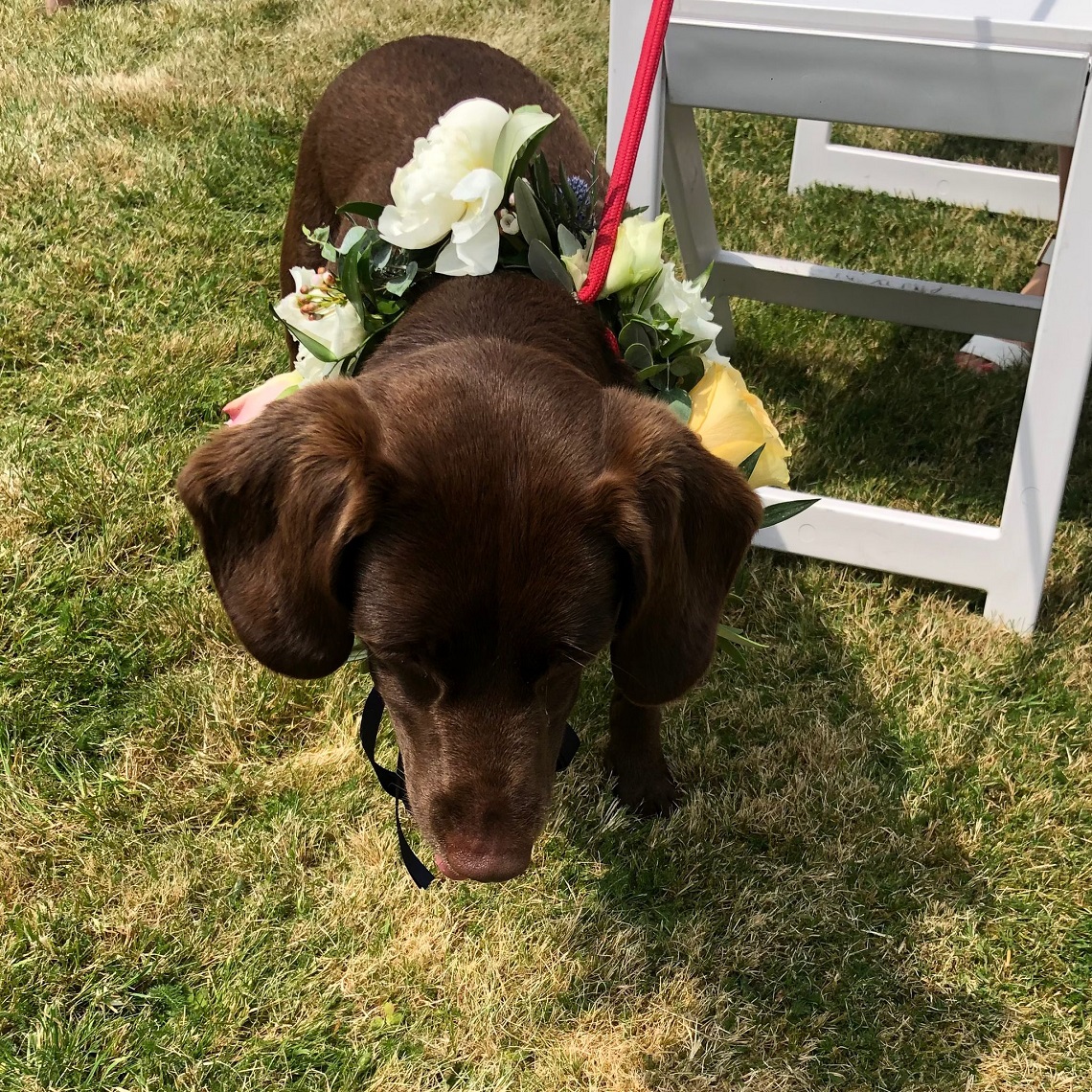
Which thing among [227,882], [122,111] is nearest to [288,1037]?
[227,882]

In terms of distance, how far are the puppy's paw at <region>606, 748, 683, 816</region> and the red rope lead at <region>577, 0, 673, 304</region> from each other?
1194mm

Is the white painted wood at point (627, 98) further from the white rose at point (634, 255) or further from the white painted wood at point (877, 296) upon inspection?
the white rose at point (634, 255)

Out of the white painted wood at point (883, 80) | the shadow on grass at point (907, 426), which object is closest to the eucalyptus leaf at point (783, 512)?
the white painted wood at point (883, 80)

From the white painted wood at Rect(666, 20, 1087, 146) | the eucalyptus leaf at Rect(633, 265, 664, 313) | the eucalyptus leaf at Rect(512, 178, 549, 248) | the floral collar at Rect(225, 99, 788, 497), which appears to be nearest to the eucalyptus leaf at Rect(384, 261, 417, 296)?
the floral collar at Rect(225, 99, 788, 497)

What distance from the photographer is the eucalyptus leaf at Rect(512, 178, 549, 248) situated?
2.28m

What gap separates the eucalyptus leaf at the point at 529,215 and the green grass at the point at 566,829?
50.7 inches

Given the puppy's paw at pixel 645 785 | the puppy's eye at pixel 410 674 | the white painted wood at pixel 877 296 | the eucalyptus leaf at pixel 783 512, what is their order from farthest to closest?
the white painted wood at pixel 877 296 < the puppy's paw at pixel 645 785 < the eucalyptus leaf at pixel 783 512 < the puppy's eye at pixel 410 674

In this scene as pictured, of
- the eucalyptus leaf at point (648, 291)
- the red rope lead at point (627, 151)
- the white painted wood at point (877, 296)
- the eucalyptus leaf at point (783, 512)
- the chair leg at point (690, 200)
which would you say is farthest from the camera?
the white painted wood at point (877, 296)

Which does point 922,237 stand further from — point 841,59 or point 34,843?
point 34,843

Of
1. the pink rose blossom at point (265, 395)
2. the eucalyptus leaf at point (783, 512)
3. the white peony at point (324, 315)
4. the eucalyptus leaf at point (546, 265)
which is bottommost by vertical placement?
the eucalyptus leaf at point (783, 512)

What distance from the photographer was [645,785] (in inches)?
107

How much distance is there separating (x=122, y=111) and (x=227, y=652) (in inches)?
158

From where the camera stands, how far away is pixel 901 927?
2502 mm

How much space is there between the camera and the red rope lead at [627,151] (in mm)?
2139
